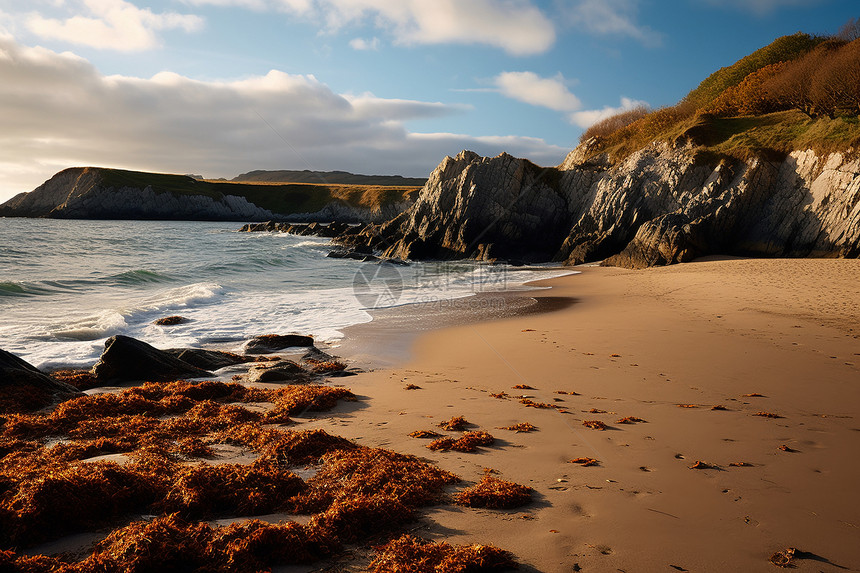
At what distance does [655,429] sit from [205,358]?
7.92 m

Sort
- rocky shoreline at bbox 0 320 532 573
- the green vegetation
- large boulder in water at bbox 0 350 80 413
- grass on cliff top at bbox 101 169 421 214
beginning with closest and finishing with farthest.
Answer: rocky shoreline at bbox 0 320 532 573, large boulder in water at bbox 0 350 80 413, the green vegetation, grass on cliff top at bbox 101 169 421 214

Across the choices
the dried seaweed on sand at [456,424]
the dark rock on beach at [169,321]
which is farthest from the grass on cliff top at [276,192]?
the dried seaweed on sand at [456,424]

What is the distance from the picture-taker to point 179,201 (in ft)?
364

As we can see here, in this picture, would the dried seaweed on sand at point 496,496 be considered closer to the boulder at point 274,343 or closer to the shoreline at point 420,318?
the shoreline at point 420,318

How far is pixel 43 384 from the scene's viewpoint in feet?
22.2

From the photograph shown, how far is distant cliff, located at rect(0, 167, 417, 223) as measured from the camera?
10525 centimetres

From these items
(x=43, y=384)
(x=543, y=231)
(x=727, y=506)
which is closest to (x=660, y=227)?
(x=543, y=231)

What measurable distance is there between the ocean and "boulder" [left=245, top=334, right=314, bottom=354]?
404mm

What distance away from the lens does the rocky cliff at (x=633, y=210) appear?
78.6ft

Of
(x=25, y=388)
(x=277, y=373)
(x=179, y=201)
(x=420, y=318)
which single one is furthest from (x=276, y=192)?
(x=25, y=388)

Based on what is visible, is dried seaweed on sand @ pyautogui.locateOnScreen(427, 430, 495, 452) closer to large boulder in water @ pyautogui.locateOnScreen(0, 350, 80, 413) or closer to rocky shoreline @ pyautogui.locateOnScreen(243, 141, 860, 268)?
large boulder in water @ pyautogui.locateOnScreen(0, 350, 80, 413)

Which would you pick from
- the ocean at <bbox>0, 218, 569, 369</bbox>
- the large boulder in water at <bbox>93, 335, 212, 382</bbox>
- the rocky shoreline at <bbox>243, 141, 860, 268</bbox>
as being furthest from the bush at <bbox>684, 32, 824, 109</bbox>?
the large boulder in water at <bbox>93, 335, 212, 382</bbox>

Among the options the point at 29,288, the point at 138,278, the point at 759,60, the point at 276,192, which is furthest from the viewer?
the point at 276,192

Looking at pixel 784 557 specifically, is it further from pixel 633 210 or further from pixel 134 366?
pixel 633 210
